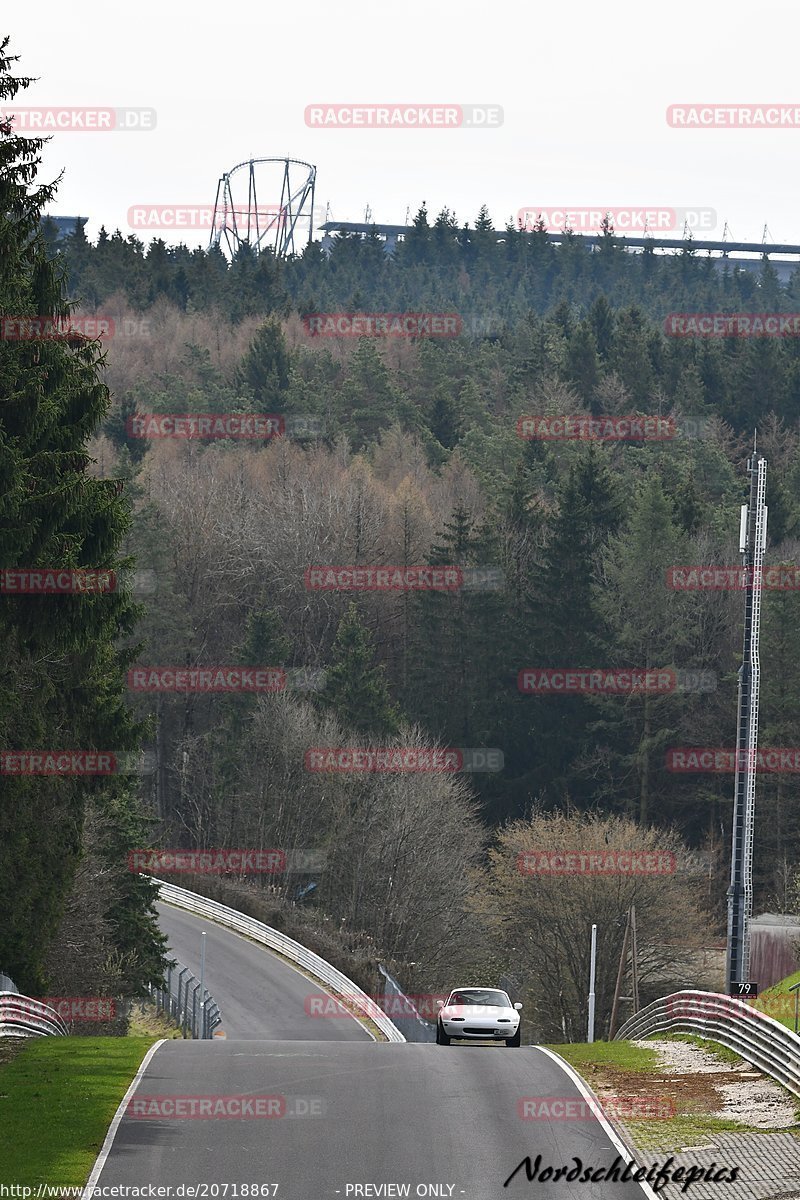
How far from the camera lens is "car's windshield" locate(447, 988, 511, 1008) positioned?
28.4m

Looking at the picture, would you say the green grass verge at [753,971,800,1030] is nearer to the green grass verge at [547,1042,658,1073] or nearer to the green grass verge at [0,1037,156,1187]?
the green grass verge at [547,1042,658,1073]

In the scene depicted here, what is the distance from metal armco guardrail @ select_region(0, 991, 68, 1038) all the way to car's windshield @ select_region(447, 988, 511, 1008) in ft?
22.1

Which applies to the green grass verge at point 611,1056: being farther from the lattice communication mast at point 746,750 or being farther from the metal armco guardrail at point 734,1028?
the lattice communication mast at point 746,750

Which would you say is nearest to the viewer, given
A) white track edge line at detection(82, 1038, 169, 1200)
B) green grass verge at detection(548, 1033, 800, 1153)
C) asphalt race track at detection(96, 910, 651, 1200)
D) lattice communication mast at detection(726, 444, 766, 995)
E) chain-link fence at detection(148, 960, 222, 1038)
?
white track edge line at detection(82, 1038, 169, 1200)

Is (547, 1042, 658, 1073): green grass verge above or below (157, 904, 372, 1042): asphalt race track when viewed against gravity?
above

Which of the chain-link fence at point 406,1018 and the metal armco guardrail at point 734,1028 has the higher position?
the metal armco guardrail at point 734,1028

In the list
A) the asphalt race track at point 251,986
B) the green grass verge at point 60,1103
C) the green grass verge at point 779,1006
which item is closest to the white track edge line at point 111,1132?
the green grass verge at point 60,1103

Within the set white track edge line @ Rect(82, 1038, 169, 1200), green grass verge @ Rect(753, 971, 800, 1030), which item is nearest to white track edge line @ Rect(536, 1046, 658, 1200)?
white track edge line @ Rect(82, 1038, 169, 1200)

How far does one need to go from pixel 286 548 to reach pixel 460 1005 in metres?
59.9

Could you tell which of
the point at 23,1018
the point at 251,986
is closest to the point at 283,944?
the point at 251,986

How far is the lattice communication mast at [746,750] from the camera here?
3069cm

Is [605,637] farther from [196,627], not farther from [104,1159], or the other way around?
[104,1159]

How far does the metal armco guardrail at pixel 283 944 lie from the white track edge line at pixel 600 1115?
840 inches

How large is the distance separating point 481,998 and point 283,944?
28.3 metres
